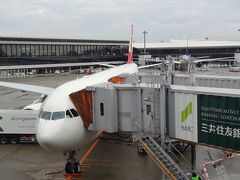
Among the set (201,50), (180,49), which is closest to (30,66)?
(180,49)

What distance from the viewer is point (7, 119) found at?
24.4 meters

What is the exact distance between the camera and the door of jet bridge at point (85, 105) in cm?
1648

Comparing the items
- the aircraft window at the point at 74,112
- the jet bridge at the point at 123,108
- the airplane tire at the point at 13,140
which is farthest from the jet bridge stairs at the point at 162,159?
the airplane tire at the point at 13,140

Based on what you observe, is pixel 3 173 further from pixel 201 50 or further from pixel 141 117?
pixel 201 50

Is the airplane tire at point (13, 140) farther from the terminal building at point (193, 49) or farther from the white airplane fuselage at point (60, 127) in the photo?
the terminal building at point (193, 49)

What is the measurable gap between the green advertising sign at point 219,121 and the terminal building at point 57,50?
7524 cm

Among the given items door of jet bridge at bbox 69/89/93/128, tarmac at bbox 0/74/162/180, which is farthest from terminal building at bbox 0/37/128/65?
door of jet bridge at bbox 69/89/93/128

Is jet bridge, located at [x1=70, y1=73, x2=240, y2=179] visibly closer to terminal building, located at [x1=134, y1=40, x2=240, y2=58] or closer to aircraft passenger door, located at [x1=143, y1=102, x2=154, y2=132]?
aircraft passenger door, located at [x1=143, y1=102, x2=154, y2=132]

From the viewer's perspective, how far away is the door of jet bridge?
16.5 m

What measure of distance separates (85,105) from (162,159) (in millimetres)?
4862

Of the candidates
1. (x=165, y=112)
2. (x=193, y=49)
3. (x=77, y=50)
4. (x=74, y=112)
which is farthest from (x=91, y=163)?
(x=193, y=49)

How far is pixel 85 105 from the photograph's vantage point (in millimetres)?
16609

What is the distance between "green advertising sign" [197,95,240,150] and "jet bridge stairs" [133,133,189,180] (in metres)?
1.59

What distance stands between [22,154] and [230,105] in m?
14.7
